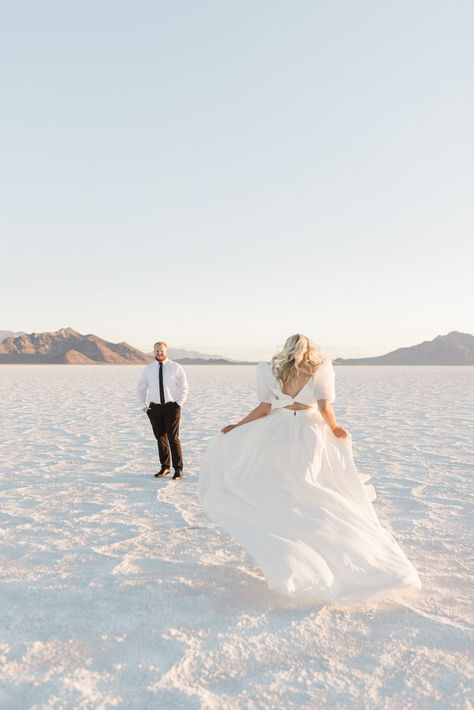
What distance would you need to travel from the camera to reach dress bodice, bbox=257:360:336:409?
353 centimetres

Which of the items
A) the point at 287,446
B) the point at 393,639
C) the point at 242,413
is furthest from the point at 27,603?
the point at 242,413

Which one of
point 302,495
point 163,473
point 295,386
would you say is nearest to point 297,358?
point 295,386

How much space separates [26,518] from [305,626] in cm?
289

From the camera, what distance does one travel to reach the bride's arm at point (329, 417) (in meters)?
3.55

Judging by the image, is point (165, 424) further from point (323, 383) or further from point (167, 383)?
A: point (323, 383)

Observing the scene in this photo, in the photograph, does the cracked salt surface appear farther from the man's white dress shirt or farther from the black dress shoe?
the man's white dress shirt

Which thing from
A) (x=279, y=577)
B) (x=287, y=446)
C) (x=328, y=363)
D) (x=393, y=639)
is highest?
(x=328, y=363)

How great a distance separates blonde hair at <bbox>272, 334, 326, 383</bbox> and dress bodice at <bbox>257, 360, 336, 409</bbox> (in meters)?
0.05

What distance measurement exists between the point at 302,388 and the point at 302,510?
692mm

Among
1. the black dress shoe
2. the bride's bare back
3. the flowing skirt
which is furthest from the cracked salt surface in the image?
the bride's bare back

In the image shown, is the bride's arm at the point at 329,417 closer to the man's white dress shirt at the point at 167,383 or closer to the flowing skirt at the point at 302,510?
the flowing skirt at the point at 302,510

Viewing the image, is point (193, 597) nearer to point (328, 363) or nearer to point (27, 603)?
point (27, 603)

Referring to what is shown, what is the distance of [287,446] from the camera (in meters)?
3.64

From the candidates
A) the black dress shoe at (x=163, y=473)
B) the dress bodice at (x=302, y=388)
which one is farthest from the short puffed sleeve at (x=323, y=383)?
the black dress shoe at (x=163, y=473)
